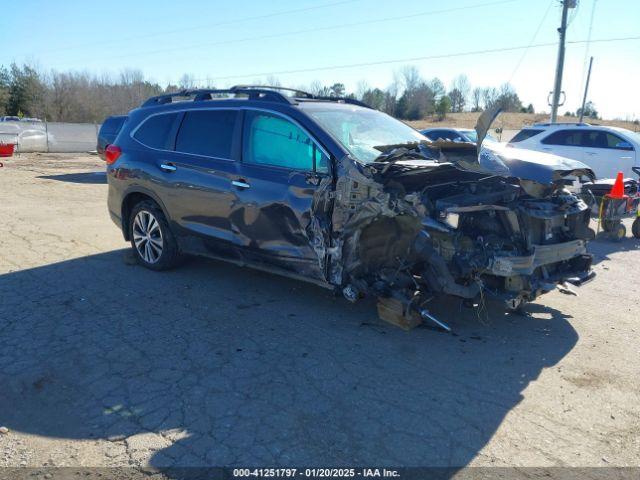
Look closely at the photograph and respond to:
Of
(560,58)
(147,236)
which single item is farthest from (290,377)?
(560,58)

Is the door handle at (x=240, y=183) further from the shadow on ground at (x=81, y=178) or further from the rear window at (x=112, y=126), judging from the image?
the rear window at (x=112, y=126)

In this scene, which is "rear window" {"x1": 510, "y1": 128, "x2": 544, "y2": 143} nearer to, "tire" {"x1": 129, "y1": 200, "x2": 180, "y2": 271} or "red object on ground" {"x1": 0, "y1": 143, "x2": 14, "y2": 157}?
"tire" {"x1": 129, "y1": 200, "x2": 180, "y2": 271}

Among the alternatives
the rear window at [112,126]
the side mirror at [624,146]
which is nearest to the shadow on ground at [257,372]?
the side mirror at [624,146]

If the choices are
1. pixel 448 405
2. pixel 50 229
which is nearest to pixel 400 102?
pixel 50 229

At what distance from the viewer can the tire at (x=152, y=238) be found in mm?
6141

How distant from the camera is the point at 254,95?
5465 millimetres

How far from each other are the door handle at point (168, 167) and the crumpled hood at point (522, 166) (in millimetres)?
3163

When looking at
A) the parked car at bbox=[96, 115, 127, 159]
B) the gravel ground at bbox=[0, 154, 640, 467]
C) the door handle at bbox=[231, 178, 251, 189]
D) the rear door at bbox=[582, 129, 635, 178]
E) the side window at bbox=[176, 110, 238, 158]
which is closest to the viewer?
the gravel ground at bbox=[0, 154, 640, 467]

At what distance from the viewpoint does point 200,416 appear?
3357 mm

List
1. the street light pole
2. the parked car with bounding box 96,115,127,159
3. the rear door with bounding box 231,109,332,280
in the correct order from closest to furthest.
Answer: the rear door with bounding box 231,109,332,280, the parked car with bounding box 96,115,127,159, the street light pole

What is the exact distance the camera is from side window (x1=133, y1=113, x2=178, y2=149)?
611 cm

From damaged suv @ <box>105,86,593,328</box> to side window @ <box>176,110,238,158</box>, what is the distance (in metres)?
0.02

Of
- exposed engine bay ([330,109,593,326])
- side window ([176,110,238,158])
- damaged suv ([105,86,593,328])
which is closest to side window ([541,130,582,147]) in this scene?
damaged suv ([105,86,593,328])

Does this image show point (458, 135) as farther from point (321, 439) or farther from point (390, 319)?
point (321, 439)
